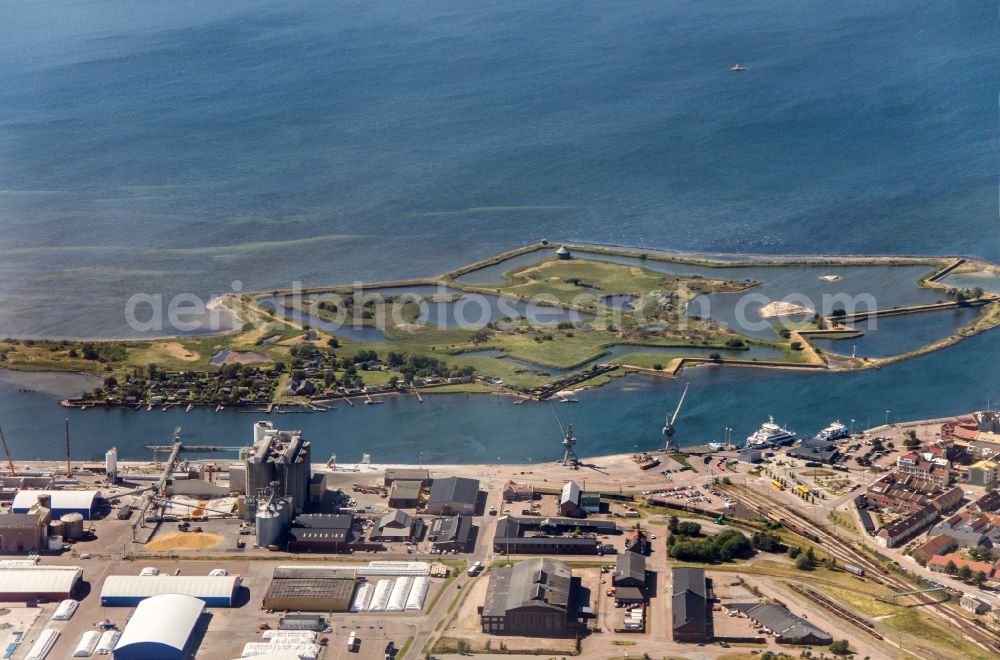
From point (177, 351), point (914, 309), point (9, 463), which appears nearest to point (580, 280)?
point (914, 309)

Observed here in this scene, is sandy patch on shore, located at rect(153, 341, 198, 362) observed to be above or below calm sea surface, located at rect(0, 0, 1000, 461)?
below

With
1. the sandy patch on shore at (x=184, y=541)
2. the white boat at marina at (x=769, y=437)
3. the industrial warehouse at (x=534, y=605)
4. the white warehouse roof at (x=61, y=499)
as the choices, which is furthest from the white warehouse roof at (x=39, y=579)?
the white boat at marina at (x=769, y=437)

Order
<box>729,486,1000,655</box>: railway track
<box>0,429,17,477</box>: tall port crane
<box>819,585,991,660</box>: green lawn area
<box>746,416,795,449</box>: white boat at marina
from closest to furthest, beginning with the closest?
<box>819,585,991,660</box>: green lawn area
<box>729,486,1000,655</box>: railway track
<box>0,429,17,477</box>: tall port crane
<box>746,416,795,449</box>: white boat at marina

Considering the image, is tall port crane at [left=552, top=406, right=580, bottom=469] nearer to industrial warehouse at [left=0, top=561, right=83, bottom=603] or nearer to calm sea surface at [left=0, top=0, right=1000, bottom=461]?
calm sea surface at [left=0, top=0, right=1000, bottom=461]

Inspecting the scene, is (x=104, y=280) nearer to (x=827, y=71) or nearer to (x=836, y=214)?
(x=836, y=214)

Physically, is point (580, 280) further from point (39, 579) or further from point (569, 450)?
point (39, 579)

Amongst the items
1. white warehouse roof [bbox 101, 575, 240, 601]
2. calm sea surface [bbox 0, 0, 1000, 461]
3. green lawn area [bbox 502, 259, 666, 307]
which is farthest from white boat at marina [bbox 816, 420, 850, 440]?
white warehouse roof [bbox 101, 575, 240, 601]

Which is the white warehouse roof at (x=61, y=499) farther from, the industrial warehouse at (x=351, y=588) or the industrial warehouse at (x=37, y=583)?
the industrial warehouse at (x=351, y=588)

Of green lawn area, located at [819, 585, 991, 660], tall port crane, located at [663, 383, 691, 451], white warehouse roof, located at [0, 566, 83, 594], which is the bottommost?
green lawn area, located at [819, 585, 991, 660]
